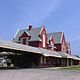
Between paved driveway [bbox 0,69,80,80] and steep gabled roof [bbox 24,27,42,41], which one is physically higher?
steep gabled roof [bbox 24,27,42,41]

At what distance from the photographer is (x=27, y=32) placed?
62.1 m

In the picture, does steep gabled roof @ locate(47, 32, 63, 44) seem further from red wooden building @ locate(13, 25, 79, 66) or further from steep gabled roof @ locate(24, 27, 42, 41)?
steep gabled roof @ locate(24, 27, 42, 41)

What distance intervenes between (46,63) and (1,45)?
27.9 metres

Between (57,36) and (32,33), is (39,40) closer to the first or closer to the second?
(32,33)

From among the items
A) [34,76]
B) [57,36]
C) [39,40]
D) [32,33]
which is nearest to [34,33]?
[32,33]

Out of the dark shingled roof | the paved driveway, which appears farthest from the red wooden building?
the paved driveway

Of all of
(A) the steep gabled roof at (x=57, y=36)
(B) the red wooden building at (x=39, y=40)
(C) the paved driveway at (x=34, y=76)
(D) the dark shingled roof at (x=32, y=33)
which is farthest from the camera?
(A) the steep gabled roof at (x=57, y=36)

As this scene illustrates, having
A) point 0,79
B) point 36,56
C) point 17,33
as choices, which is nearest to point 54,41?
point 17,33

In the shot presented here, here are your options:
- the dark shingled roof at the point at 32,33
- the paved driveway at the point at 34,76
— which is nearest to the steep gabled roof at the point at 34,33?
the dark shingled roof at the point at 32,33

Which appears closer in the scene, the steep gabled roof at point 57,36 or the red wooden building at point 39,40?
the red wooden building at point 39,40

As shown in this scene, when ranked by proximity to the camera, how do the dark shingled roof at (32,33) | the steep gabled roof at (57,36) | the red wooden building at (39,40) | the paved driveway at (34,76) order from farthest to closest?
the steep gabled roof at (57,36), the dark shingled roof at (32,33), the red wooden building at (39,40), the paved driveway at (34,76)

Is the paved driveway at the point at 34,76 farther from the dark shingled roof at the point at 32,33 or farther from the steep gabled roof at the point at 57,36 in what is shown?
the steep gabled roof at the point at 57,36

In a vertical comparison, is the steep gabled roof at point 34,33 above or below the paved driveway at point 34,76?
above

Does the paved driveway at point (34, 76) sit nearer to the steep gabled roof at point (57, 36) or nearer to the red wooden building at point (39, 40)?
the red wooden building at point (39, 40)
